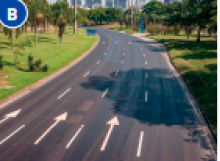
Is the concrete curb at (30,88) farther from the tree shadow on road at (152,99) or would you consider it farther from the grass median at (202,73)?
the grass median at (202,73)

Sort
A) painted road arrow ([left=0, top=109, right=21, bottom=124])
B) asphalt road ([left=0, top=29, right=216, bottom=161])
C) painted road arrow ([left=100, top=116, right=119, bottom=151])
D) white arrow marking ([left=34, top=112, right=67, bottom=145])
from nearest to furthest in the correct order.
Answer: asphalt road ([left=0, top=29, right=216, bottom=161]) < painted road arrow ([left=100, top=116, right=119, bottom=151]) < white arrow marking ([left=34, top=112, right=67, bottom=145]) < painted road arrow ([left=0, top=109, right=21, bottom=124])

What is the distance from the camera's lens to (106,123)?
1680cm

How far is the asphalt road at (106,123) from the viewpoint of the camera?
1292 cm

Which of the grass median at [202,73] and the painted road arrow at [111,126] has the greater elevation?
the grass median at [202,73]

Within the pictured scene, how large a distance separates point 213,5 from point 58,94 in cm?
3479

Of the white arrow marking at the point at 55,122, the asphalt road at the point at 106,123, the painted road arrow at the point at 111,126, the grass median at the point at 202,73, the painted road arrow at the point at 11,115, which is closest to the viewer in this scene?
the asphalt road at the point at 106,123

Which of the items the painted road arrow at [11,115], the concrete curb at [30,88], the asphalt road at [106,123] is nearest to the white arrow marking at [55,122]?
the asphalt road at [106,123]

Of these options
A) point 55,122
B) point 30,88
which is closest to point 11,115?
point 55,122

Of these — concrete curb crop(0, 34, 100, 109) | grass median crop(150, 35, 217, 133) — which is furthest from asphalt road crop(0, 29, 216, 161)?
grass median crop(150, 35, 217, 133)

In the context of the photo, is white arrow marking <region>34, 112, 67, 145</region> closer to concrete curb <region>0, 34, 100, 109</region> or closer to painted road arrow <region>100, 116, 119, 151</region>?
painted road arrow <region>100, 116, 119, 151</region>

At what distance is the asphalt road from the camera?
1292cm

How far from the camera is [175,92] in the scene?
23.7m

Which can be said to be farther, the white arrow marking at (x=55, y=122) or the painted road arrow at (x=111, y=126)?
the white arrow marking at (x=55, y=122)

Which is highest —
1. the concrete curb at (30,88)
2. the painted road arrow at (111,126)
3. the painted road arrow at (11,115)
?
the concrete curb at (30,88)
